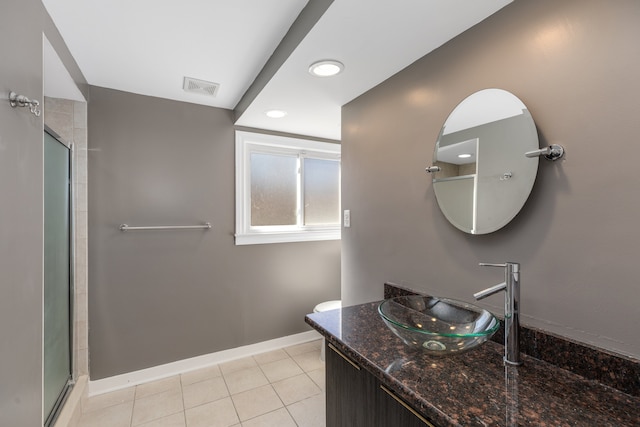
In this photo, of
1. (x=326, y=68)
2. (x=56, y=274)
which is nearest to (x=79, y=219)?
(x=56, y=274)

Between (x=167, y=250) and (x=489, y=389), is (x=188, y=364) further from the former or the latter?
(x=489, y=389)

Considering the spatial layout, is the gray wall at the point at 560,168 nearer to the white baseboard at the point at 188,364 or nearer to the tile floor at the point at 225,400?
the tile floor at the point at 225,400

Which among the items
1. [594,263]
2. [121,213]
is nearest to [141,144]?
[121,213]

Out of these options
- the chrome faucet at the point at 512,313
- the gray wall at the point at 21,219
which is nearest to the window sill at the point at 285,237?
the gray wall at the point at 21,219

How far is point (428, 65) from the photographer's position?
143 cm

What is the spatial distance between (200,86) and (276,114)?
60 centimetres

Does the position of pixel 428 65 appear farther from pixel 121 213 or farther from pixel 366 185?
pixel 121 213

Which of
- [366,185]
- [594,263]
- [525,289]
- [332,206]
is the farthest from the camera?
[332,206]

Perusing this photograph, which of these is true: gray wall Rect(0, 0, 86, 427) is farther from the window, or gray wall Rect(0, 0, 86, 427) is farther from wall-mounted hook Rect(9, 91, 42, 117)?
the window

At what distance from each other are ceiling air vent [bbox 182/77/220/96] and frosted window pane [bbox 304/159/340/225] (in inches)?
47.4

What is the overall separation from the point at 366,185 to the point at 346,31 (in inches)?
34.7

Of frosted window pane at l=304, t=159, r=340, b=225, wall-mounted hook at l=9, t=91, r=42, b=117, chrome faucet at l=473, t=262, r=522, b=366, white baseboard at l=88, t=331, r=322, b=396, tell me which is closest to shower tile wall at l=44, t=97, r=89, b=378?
white baseboard at l=88, t=331, r=322, b=396

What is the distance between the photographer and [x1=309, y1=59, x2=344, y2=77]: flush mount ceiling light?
152cm

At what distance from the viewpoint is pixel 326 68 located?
1.57m
